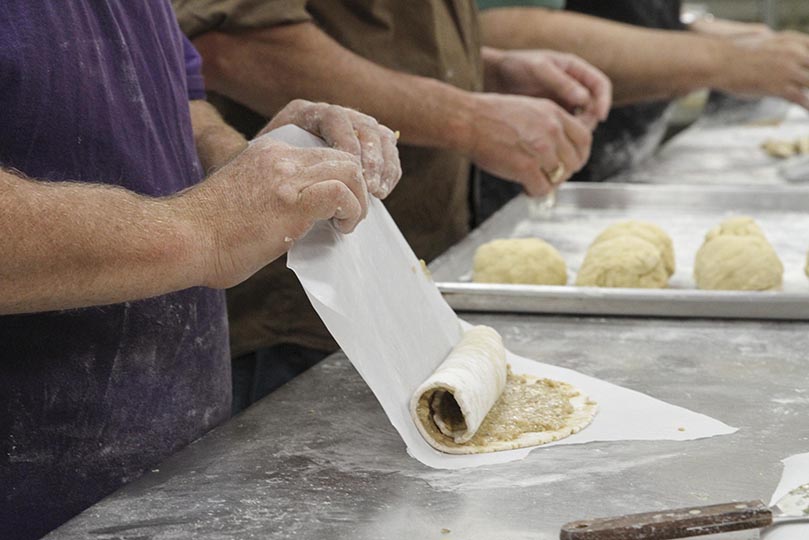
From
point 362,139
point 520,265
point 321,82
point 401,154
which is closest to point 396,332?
point 362,139

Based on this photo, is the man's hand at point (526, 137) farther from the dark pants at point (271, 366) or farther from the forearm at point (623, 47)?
the forearm at point (623, 47)

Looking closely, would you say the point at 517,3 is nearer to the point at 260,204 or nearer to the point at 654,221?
the point at 654,221

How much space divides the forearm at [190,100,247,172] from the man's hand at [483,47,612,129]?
4.06ft

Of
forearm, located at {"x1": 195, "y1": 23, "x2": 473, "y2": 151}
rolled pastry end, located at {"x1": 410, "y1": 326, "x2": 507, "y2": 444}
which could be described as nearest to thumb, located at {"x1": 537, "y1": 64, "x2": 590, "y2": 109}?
forearm, located at {"x1": 195, "y1": 23, "x2": 473, "y2": 151}

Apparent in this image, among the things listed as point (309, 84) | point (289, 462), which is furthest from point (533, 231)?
point (289, 462)

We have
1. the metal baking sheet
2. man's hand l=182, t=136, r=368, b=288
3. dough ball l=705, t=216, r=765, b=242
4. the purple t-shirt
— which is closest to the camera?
man's hand l=182, t=136, r=368, b=288

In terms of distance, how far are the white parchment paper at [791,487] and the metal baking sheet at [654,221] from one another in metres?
0.68

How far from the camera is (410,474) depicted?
4.52 feet

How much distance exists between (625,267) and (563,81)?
86cm

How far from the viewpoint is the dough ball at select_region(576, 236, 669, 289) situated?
7.39 feet

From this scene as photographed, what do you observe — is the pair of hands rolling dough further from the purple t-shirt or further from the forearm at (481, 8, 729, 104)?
the forearm at (481, 8, 729, 104)

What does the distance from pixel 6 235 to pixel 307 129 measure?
60cm

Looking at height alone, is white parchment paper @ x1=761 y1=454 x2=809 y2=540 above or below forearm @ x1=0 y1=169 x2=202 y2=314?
below

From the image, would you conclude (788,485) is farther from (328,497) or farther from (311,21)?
(311,21)
